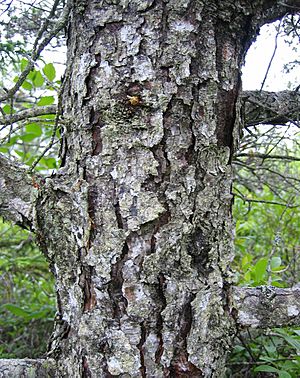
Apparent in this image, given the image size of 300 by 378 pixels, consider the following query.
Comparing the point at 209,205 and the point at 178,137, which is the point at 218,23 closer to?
the point at 178,137

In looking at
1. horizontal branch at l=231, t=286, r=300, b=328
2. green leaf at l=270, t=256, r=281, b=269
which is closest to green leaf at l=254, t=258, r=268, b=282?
green leaf at l=270, t=256, r=281, b=269

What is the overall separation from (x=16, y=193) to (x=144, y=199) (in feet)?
1.20

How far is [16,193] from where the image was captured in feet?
4.05

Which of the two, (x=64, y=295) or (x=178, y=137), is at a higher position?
(x=178, y=137)

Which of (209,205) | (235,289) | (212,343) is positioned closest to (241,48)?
(209,205)

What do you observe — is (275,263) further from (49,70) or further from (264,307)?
(49,70)

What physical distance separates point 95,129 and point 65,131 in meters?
0.10

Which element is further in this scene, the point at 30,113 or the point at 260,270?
the point at 260,270

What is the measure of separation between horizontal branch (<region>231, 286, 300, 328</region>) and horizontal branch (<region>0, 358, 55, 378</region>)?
47 cm

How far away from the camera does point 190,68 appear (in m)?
1.12

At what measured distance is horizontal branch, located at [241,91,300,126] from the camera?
5.27 ft

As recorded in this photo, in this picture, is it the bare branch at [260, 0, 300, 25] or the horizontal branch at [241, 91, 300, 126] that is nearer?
the bare branch at [260, 0, 300, 25]

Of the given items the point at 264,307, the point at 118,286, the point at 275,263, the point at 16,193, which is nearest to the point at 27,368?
the point at 118,286

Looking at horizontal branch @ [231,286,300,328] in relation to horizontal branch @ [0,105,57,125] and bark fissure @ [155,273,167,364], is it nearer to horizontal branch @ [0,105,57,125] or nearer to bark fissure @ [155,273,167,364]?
bark fissure @ [155,273,167,364]
